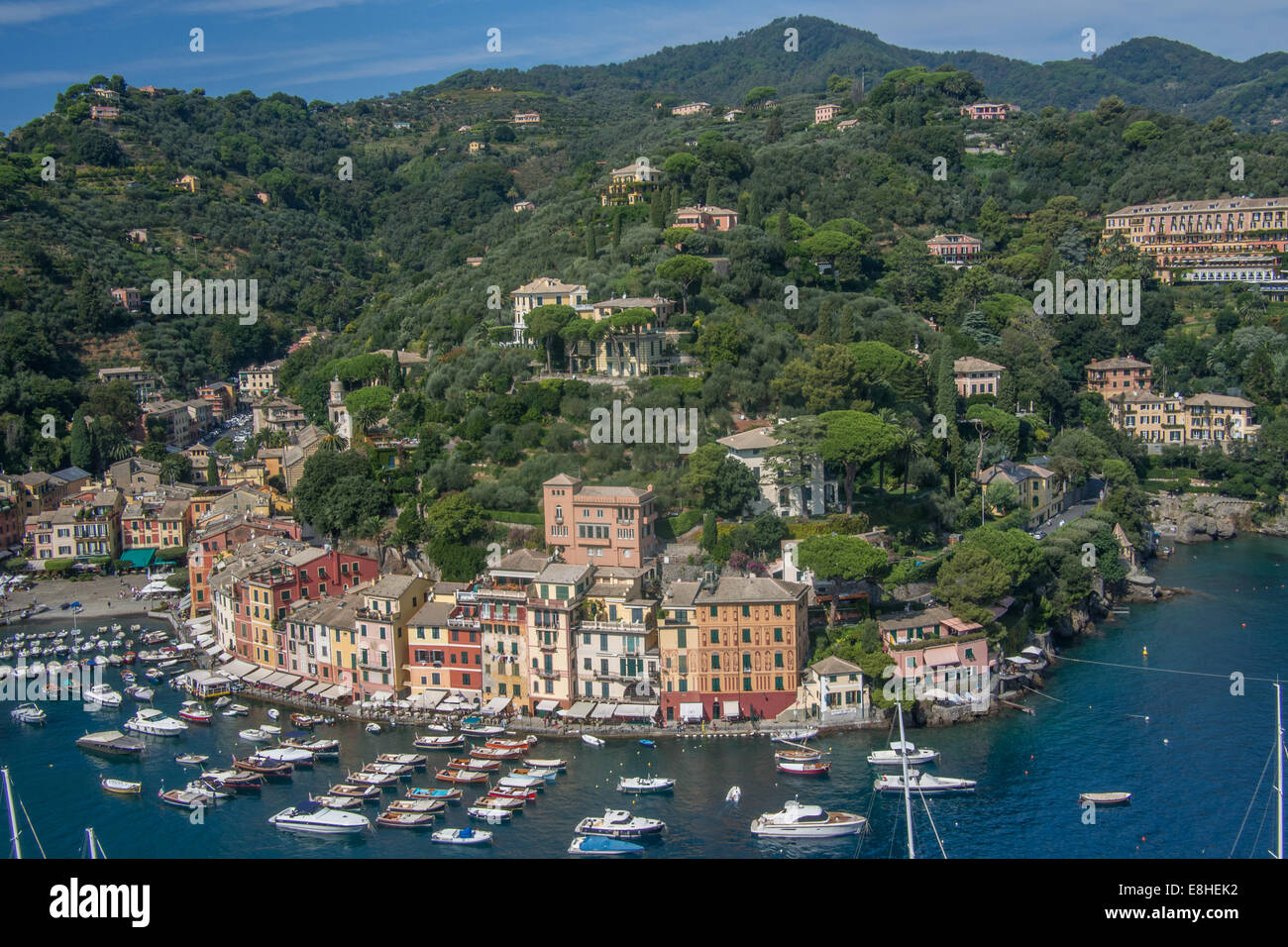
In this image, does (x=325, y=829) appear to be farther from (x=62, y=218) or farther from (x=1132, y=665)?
(x=62, y=218)

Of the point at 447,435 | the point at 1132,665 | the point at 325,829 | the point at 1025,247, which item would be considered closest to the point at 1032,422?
the point at 1132,665

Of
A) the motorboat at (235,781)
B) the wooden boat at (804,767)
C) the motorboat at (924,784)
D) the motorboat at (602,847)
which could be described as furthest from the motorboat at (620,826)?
the motorboat at (235,781)

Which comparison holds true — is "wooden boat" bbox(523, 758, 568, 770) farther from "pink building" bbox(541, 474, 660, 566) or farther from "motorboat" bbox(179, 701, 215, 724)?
"motorboat" bbox(179, 701, 215, 724)

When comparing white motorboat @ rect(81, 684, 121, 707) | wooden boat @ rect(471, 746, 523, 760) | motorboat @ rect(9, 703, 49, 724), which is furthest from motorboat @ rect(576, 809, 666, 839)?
motorboat @ rect(9, 703, 49, 724)

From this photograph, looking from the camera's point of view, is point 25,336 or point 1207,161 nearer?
point 25,336

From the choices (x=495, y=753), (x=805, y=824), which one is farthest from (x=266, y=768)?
(x=805, y=824)

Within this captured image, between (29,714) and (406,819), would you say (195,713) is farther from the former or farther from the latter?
(406,819)
